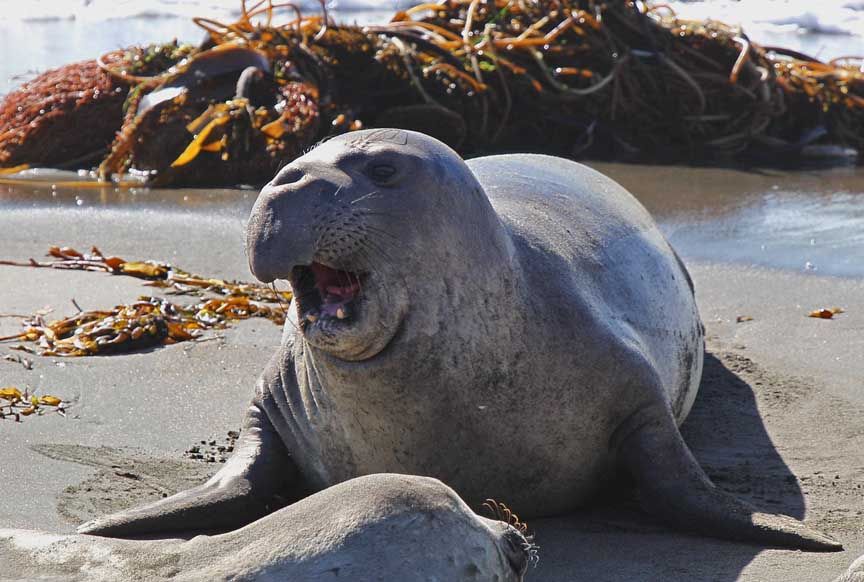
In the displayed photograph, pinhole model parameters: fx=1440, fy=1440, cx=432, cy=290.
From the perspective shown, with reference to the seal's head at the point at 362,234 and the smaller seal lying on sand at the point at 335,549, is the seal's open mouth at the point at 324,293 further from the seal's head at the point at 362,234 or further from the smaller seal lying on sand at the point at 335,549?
the smaller seal lying on sand at the point at 335,549

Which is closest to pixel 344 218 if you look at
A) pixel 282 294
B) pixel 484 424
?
pixel 484 424

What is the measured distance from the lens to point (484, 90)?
942 centimetres

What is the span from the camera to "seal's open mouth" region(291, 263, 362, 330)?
3.33 m

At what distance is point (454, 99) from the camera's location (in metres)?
9.45

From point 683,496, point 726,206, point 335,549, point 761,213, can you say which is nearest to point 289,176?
point 335,549

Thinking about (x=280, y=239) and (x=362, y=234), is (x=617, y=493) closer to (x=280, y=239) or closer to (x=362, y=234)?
(x=362, y=234)

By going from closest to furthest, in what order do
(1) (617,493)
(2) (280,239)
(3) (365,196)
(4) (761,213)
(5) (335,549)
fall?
(5) (335,549)
(2) (280,239)
(3) (365,196)
(1) (617,493)
(4) (761,213)

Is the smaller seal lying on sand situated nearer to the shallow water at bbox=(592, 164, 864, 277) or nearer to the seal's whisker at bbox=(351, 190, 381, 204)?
the seal's whisker at bbox=(351, 190, 381, 204)

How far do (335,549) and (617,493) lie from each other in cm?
156

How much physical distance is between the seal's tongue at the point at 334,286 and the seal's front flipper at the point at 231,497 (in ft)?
2.18

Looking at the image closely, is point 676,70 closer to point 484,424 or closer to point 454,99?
point 454,99

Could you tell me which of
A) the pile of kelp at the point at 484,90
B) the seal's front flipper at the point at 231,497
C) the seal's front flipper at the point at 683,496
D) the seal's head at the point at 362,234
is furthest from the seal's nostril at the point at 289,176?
the pile of kelp at the point at 484,90

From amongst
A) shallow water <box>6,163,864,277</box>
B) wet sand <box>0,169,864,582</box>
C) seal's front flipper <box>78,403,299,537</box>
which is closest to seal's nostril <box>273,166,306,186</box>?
seal's front flipper <box>78,403,299,537</box>

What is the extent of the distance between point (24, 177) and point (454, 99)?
9.11 ft
